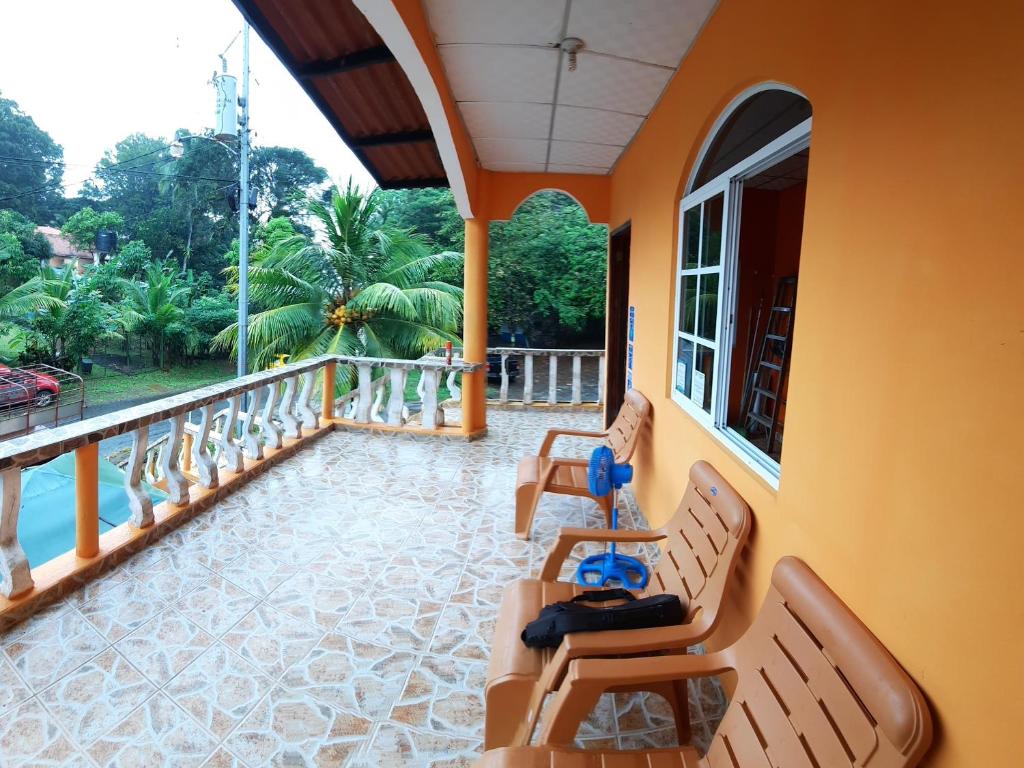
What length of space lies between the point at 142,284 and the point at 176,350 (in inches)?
95.5

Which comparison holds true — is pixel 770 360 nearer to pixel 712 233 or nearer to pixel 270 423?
pixel 712 233

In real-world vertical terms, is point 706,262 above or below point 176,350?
above

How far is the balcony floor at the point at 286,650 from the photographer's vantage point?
1853mm

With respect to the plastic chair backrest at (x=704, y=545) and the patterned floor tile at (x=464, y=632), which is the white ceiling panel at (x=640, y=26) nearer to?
the plastic chair backrest at (x=704, y=545)

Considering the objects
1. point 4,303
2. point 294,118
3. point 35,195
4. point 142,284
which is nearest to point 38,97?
point 35,195

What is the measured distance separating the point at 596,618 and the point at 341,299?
29.8ft

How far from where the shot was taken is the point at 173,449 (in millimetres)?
3371

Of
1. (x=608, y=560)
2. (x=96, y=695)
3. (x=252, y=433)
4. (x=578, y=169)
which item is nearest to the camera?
(x=96, y=695)

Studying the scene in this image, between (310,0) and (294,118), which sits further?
(294,118)

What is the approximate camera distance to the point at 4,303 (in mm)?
12703

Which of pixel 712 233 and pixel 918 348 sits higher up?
pixel 712 233

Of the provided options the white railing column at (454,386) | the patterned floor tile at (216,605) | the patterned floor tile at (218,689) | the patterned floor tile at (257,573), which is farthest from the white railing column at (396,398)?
the patterned floor tile at (218,689)

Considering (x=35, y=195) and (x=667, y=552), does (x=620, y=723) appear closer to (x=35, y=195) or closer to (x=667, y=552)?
(x=667, y=552)

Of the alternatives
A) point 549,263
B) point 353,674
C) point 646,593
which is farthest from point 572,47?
point 549,263
